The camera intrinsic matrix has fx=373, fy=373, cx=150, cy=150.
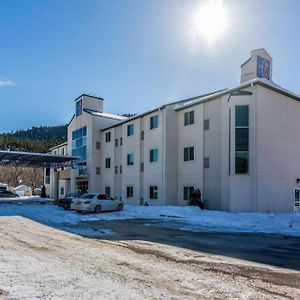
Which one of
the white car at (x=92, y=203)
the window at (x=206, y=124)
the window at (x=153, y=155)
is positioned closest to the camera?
the white car at (x=92, y=203)

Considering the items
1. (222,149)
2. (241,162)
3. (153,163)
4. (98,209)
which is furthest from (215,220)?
(153,163)

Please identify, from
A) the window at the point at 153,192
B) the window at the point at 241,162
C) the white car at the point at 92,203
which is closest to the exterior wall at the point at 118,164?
the window at the point at 153,192

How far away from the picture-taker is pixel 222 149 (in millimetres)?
29141

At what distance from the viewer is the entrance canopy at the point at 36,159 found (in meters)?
45.9

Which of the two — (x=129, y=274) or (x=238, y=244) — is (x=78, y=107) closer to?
(x=238, y=244)

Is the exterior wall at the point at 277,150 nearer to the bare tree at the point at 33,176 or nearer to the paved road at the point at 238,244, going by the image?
the paved road at the point at 238,244

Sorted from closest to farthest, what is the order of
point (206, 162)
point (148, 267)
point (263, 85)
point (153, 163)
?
1. point (148, 267)
2. point (263, 85)
3. point (206, 162)
4. point (153, 163)

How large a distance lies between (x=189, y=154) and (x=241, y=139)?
6786mm

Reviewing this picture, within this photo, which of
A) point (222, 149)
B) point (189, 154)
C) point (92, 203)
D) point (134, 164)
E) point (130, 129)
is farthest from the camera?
point (130, 129)

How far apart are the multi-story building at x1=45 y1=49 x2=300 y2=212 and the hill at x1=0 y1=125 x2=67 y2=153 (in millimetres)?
79980

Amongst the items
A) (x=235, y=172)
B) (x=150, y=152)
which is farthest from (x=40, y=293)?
(x=150, y=152)

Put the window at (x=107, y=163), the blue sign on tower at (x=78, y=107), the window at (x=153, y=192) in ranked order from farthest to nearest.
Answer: the blue sign on tower at (x=78, y=107)
the window at (x=107, y=163)
the window at (x=153, y=192)

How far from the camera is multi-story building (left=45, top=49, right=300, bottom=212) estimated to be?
26969mm

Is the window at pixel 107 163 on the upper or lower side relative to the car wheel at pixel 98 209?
upper
